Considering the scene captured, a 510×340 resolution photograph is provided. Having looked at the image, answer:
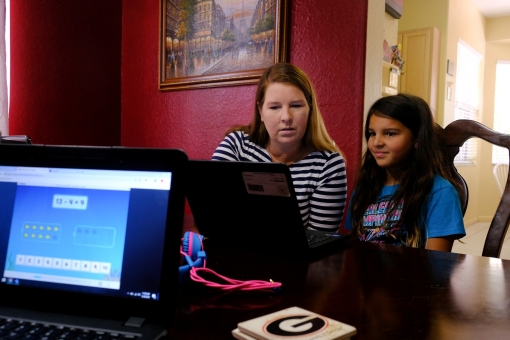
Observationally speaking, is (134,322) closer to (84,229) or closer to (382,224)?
(84,229)

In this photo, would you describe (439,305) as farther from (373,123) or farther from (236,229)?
(373,123)

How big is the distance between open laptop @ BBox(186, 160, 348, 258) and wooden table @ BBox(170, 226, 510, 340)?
0.05 metres

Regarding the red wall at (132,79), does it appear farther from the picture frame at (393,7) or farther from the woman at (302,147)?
the woman at (302,147)

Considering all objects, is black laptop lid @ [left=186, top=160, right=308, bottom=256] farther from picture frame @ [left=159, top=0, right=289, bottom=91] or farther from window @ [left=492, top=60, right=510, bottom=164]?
window @ [left=492, top=60, right=510, bottom=164]

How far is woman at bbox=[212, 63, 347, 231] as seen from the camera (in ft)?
4.39

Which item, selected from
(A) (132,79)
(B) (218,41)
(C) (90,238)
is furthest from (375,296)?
(A) (132,79)

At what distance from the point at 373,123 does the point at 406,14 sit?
3.41m

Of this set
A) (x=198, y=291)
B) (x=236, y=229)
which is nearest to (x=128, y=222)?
(x=198, y=291)

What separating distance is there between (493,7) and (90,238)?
226 inches

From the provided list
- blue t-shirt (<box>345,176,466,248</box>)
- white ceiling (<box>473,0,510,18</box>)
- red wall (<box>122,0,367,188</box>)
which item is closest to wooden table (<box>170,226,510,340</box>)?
blue t-shirt (<box>345,176,466,248</box>)

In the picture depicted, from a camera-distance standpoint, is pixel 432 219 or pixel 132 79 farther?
pixel 132 79

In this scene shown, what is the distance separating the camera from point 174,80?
2461 mm

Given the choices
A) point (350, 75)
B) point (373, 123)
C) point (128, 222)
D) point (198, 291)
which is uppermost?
point (350, 75)

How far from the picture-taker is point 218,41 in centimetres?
222
